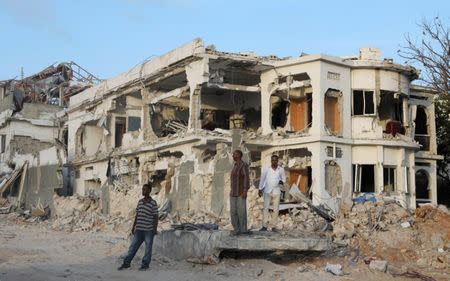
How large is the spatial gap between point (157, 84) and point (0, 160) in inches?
699

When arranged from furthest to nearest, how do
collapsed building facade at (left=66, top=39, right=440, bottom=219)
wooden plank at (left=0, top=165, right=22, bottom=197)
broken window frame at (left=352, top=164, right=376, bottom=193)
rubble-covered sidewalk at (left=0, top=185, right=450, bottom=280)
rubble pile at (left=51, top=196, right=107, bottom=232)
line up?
wooden plank at (left=0, top=165, right=22, bottom=197), broken window frame at (left=352, top=164, right=376, bottom=193), collapsed building facade at (left=66, top=39, right=440, bottom=219), rubble pile at (left=51, top=196, right=107, bottom=232), rubble-covered sidewalk at (left=0, top=185, right=450, bottom=280)

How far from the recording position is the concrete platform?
11.6m

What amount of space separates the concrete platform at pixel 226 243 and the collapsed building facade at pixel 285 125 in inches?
321

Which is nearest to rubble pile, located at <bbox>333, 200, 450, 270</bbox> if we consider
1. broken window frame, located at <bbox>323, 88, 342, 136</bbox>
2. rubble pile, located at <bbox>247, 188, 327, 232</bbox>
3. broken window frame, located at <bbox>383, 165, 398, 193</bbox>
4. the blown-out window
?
rubble pile, located at <bbox>247, 188, 327, 232</bbox>

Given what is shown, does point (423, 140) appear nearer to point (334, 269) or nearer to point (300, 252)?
point (300, 252)

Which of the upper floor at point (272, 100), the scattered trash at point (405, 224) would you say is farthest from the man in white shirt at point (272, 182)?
the upper floor at point (272, 100)

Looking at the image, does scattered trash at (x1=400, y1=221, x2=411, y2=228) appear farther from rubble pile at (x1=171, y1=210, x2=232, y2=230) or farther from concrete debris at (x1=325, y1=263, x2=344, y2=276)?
concrete debris at (x1=325, y1=263, x2=344, y2=276)

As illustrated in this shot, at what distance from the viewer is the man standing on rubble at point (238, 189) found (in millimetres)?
11461

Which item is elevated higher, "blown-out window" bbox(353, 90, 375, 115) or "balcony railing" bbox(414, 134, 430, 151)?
"blown-out window" bbox(353, 90, 375, 115)

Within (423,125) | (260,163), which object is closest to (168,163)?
(260,163)

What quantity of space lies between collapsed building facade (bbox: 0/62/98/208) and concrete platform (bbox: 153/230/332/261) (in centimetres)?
1885

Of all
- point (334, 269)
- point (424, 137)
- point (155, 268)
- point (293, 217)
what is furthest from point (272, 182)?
point (424, 137)

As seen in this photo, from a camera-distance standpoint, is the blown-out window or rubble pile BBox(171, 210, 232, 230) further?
the blown-out window

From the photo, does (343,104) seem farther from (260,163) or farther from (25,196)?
(25,196)
